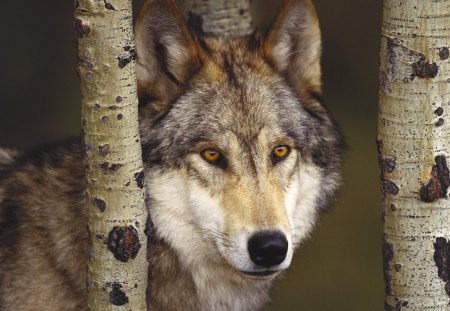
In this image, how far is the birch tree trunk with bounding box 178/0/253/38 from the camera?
198 inches

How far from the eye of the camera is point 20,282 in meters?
3.86

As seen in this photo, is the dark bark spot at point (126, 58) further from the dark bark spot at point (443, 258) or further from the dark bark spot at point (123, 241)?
the dark bark spot at point (443, 258)

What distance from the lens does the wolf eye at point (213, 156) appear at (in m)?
3.64

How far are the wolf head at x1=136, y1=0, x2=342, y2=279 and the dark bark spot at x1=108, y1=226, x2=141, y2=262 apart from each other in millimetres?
557

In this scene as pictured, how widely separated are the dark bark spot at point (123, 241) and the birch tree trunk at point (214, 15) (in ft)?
7.43

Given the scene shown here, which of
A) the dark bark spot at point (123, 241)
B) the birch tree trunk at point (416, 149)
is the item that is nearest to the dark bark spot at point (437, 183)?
the birch tree trunk at point (416, 149)

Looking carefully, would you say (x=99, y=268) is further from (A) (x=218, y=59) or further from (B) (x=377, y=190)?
(B) (x=377, y=190)

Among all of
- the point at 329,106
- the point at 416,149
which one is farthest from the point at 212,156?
the point at 329,106

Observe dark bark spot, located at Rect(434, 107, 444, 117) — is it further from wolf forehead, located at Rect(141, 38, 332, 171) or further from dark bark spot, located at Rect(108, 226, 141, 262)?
dark bark spot, located at Rect(108, 226, 141, 262)

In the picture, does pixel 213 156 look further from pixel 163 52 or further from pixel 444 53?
pixel 444 53

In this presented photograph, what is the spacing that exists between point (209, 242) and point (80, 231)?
0.64 metres

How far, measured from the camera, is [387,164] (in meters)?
3.28

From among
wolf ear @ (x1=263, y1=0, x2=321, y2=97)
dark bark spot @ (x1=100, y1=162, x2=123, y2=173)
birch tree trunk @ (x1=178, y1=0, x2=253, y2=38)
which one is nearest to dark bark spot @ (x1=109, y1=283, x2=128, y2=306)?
dark bark spot @ (x1=100, y1=162, x2=123, y2=173)

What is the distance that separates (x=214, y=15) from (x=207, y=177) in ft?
5.63
